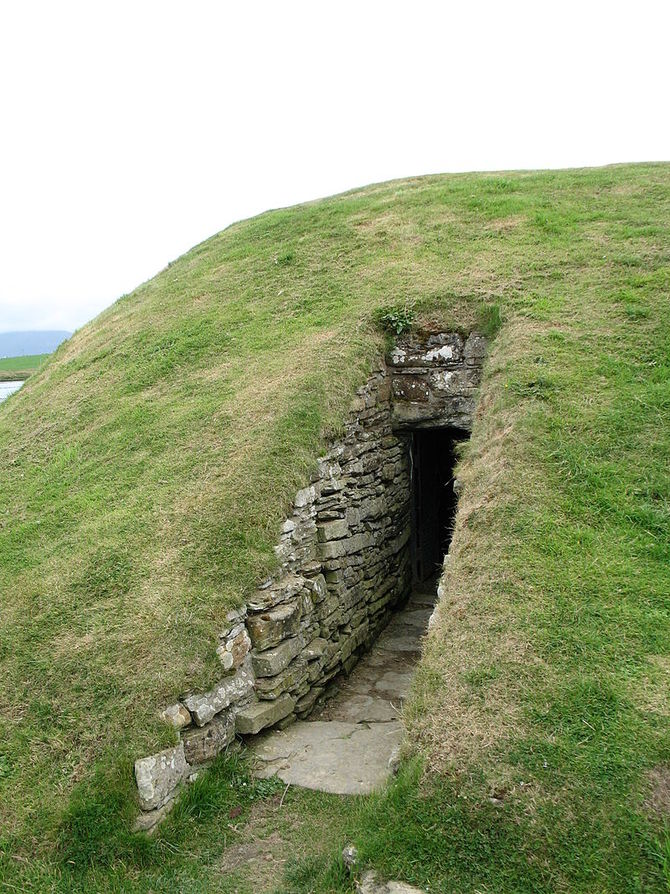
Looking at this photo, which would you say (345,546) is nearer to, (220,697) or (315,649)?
(315,649)

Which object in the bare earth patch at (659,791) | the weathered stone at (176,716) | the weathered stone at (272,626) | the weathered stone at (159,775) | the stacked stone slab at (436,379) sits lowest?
the weathered stone at (159,775)

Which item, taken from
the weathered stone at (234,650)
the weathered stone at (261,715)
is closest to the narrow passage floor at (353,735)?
the weathered stone at (261,715)

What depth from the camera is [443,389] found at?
9695 millimetres

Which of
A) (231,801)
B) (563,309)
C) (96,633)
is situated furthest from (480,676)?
(563,309)

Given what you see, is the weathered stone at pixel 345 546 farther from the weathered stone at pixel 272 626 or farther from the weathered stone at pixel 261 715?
the weathered stone at pixel 261 715

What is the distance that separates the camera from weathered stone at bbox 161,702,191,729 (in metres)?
5.68

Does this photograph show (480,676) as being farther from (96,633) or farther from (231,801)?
(96,633)

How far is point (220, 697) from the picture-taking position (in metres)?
6.14

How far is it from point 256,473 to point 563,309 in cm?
493

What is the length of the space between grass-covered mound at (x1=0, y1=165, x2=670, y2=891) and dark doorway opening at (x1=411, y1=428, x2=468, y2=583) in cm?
252

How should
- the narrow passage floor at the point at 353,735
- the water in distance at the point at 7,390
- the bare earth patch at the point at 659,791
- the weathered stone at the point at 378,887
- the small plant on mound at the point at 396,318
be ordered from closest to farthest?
1. the bare earth patch at the point at 659,791
2. the weathered stone at the point at 378,887
3. the narrow passage floor at the point at 353,735
4. the small plant on mound at the point at 396,318
5. the water in distance at the point at 7,390

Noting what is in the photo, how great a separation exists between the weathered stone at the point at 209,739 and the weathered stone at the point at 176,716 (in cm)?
13

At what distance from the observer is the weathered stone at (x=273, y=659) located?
260 inches

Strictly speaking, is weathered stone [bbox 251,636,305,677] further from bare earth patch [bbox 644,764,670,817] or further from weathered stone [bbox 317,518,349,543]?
bare earth patch [bbox 644,764,670,817]
